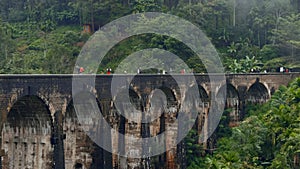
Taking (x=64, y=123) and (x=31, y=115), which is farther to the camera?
(x=64, y=123)

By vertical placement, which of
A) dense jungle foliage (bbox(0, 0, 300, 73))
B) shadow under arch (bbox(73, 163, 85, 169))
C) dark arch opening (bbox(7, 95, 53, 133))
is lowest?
shadow under arch (bbox(73, 163, 85, 169))

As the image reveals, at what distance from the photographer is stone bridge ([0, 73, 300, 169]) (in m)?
15.5

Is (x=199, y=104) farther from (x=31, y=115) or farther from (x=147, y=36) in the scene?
(x=31, y=115)

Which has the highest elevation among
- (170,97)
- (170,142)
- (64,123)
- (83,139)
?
(170,97)

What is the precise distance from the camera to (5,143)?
52.0 ft

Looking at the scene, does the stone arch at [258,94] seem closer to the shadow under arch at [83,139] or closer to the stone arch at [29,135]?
the shadow under arch at [83,139]

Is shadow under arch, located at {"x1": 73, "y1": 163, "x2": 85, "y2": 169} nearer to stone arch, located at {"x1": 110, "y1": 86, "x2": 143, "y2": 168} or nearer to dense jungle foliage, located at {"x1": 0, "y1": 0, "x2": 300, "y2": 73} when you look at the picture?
stone arch, located at {"x1": 110, "y1": 86, "x2": 143, "y2": 168}

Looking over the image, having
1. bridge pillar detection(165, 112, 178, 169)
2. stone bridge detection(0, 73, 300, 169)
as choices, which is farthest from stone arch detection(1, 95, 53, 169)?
bridge pillar detection(165, 112, 178, 169)

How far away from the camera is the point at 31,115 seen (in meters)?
16.1

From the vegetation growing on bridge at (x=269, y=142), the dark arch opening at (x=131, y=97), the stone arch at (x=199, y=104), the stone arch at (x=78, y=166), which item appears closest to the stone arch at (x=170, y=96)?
the stone arch at (x=199, y=104)

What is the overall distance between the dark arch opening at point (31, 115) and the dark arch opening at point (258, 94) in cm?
1857

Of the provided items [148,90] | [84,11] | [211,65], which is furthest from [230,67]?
[148,90]

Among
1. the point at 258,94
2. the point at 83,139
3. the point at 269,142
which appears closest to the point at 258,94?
the point at 258,94

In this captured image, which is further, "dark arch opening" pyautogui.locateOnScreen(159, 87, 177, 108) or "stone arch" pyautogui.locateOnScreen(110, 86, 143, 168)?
"dark arch opening" pyautogui.locateOnScreen(159, 87, 177, 108)
